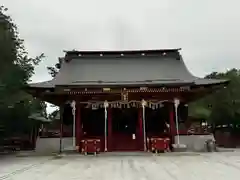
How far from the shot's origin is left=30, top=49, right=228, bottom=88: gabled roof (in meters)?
22.6

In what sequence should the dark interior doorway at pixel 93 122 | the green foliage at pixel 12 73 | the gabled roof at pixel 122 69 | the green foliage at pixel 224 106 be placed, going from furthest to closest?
the green foliage at pixel 224 106 < the dark interior doorway at pixel 93 122 < the gabled roof at pixel 122 69 < the green foliage at pixel 12 73

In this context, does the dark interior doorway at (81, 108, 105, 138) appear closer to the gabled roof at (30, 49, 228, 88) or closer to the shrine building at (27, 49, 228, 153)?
the shrine building at (27, 49, 228, 153)

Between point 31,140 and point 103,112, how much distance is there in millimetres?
11258

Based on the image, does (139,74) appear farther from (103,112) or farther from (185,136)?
(185,136)

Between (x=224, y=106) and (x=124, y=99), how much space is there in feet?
41.2

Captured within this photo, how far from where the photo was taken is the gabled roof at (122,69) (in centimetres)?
2265

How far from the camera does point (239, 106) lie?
29.3 metres

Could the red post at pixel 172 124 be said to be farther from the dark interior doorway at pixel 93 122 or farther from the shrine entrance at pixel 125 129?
the dark interior doorway at pixel 93 122

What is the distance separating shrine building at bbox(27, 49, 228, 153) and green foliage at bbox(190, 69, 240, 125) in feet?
20.4

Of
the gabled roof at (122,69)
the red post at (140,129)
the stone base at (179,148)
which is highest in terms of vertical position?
the gabled roof at (122,69)

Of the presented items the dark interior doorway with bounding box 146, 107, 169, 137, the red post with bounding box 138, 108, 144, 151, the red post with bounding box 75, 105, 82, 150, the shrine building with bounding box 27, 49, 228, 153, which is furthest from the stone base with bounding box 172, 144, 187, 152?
the red post with bounding box 75, 105, 82, 150

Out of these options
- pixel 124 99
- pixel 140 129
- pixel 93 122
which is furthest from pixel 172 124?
pixel 93 122

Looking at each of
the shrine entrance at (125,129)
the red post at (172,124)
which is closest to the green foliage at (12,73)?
the shrine entrance at (125,129)

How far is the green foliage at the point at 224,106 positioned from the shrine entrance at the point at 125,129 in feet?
33.5
